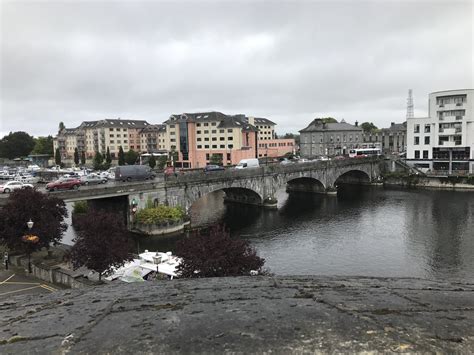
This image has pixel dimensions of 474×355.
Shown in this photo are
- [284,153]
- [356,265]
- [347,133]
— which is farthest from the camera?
[284,153]

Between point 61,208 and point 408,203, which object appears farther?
point 408,203

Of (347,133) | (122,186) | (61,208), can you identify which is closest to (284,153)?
(347,133)

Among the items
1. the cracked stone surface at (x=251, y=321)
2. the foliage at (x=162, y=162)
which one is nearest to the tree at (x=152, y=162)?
the foliage at (x=162, y=162)

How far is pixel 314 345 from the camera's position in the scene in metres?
6.32

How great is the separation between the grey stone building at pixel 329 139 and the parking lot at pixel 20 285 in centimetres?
11347

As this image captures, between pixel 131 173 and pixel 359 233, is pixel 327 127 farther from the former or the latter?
pixel 131 173

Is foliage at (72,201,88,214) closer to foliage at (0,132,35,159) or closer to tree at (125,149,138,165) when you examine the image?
tree at (125,149,138,165)

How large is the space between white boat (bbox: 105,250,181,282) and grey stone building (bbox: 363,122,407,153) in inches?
5230

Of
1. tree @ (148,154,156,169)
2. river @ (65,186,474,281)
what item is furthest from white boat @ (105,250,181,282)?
tree @ (148,154,156,169)

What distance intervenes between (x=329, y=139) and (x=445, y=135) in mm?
44029

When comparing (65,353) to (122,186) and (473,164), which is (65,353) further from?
(473,164)

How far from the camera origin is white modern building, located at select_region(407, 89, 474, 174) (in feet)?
281

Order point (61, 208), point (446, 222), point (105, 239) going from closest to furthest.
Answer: point (105, 239) → point (61, 208) → point (446, 222)

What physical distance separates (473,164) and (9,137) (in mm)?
189895
